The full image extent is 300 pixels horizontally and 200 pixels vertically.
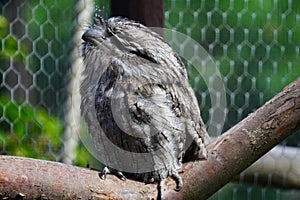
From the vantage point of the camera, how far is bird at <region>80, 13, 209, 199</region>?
1317 mm

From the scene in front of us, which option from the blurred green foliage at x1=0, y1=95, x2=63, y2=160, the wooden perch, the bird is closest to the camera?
the wooden perch

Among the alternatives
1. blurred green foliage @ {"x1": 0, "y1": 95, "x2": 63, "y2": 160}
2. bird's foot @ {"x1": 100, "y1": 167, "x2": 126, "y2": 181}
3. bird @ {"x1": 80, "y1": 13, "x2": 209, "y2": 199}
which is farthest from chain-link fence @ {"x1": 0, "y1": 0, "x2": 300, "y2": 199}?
bird's foot @ {"x1": 100, "y1": 167, "x2": 126, "y2": 181}

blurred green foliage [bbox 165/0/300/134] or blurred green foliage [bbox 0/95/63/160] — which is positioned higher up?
blurred green foliage [bbox 165/0/300/134]

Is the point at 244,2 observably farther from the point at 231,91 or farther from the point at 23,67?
the point at 23,67

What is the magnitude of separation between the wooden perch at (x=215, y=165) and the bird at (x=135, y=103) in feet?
0.30

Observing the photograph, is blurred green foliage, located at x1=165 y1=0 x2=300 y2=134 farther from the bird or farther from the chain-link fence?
the bird

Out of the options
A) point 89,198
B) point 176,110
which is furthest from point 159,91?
point 89,198

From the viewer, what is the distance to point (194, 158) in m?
1.26

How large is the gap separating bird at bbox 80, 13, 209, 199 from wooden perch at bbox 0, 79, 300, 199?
0.30ft

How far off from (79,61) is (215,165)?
752 millimetres

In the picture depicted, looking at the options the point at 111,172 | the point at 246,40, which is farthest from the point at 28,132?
the point at 111,172

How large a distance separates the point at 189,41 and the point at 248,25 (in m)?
0.26

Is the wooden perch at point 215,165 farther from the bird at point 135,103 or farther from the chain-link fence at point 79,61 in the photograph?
the chain-link fence at point 79,61

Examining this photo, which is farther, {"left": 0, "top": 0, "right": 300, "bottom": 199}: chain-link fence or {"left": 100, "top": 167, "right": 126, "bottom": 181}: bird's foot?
{"left": 0, "top": 0, "right": 300, "bottom": 199}: chain-link fence
